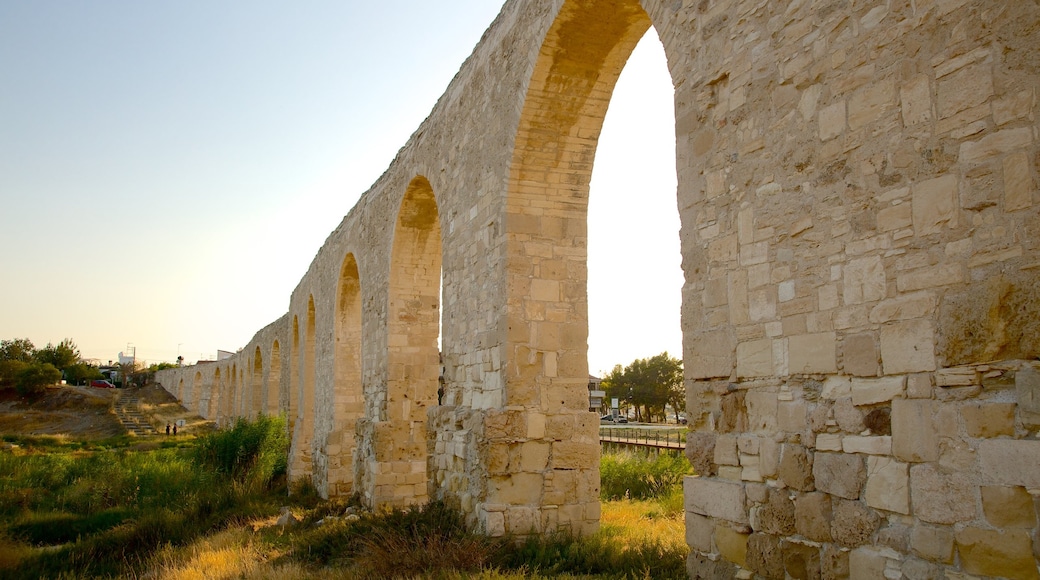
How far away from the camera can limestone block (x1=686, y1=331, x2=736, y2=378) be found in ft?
12.1

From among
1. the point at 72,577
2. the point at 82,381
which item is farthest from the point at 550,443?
the point at 82,381

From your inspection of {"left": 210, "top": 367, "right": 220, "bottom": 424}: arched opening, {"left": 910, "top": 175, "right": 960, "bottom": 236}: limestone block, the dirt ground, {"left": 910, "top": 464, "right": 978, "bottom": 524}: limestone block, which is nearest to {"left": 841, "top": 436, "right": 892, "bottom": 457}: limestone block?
{"left": 910, "top": 464, "right": 978, "bottom": 524}: limestone block

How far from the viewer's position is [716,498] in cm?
370

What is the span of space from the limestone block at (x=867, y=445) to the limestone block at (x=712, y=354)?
0.75 metres

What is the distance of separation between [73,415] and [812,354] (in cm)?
4429

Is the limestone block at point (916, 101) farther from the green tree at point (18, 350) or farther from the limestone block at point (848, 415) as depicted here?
the green tree at point (18, 350)

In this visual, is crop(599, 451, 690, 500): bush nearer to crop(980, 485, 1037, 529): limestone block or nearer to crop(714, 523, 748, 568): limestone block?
crop(714, 523, 748, 568): limestone block

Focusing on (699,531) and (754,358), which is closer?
(754,358)

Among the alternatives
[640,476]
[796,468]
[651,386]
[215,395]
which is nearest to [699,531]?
[796,468]

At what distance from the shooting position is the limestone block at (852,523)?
115 inches

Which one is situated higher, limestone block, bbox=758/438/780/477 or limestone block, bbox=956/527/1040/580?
limestone block, bbox=758/438/780/477

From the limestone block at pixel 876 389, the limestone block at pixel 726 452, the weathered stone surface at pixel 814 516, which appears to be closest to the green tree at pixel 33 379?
the limestone block at pixel 726 452

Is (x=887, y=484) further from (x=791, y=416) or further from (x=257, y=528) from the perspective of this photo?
(x=257, y=528)

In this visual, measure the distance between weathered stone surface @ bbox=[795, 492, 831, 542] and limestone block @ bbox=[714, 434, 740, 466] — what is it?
440mm
